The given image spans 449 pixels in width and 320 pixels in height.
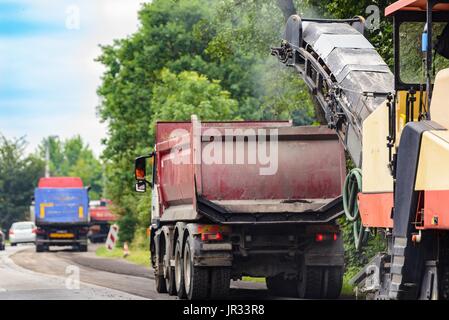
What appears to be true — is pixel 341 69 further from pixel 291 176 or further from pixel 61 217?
pixel 61 217

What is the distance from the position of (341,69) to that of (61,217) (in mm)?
35651

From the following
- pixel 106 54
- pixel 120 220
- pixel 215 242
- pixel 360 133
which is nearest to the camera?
pixel 360 133

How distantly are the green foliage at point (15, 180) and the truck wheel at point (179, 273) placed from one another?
263 feet

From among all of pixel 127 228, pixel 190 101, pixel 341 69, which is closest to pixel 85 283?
pixel 341 69

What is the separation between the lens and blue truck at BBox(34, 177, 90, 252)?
51.6 metres

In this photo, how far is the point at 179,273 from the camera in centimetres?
2086

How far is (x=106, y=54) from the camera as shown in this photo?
207 ft

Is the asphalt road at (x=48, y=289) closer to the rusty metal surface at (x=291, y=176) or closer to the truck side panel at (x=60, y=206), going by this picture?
the rusty metal surface at (x=291, y=176)

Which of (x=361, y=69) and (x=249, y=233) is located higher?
(x=361, y=69)

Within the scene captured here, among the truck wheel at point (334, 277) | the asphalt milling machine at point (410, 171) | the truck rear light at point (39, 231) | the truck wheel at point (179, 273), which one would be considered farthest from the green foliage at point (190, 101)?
the asphalt milling machine at point (410, 171)
